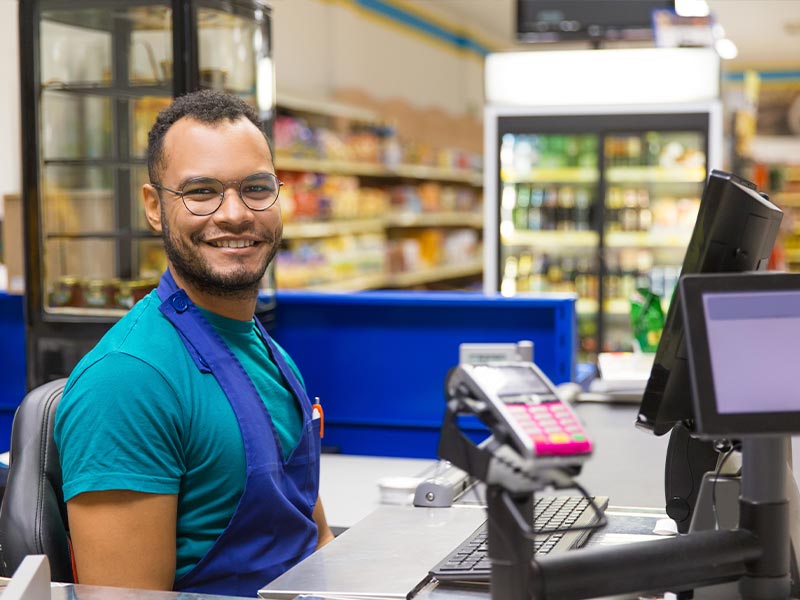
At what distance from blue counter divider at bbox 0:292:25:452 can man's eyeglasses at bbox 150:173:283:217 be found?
274 cm

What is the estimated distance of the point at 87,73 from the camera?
4.31m

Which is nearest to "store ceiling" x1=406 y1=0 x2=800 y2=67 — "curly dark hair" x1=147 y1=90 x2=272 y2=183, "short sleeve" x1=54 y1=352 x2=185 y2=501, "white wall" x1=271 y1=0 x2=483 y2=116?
"white wall" x1=271 y1=0 x2=483 y2=116

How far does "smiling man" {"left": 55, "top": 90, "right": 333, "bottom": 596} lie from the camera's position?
5.22ft

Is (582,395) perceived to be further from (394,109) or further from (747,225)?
(394,109)

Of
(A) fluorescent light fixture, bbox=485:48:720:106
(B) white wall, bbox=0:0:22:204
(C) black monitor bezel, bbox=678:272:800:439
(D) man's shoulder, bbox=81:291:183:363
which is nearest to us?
(C) black monitor bezel, bbox=678:272:800:439

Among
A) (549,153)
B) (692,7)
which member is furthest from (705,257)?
(692,7)

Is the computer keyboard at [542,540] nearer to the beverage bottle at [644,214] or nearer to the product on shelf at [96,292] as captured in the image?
the product on shelf at [96,292]

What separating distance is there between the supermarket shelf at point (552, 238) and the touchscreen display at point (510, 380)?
592cm

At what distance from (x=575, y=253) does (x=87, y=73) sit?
4047 millimetres

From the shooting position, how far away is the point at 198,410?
5.60 feet

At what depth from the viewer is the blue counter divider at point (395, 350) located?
368 centimetres

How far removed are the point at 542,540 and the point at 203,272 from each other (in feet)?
2.29

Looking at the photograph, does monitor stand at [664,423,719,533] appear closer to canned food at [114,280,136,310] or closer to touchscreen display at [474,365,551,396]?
touchscreen display at [474,365,551,396]

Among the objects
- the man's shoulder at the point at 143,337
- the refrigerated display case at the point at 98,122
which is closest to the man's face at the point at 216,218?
the man's shoulder at the point at 143,337
